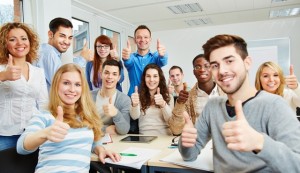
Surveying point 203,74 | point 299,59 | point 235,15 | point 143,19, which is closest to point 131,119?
point 203,74

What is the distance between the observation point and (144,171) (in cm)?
151

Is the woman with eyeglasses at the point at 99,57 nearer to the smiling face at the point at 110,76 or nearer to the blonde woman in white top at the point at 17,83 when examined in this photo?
the smiling face at the point at 110,76

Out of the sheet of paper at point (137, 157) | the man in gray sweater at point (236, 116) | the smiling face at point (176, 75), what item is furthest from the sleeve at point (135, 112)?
the smiling face at point (176, 75)

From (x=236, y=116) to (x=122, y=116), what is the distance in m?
1.36

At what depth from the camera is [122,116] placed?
7.39 feet

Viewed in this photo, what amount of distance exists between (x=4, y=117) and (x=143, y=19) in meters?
3.97

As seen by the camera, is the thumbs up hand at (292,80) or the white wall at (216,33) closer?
the thumbs up hand at (292,80)

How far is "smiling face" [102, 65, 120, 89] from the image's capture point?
2.41 meters

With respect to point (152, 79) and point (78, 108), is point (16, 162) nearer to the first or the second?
point (78, 108)

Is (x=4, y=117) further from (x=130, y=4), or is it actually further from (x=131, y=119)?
(x=130, y=4)

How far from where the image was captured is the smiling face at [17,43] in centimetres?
189

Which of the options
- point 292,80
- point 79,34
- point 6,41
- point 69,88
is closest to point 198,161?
point 69,88

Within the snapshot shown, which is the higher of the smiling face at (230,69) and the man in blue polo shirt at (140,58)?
the man in blue polo shirt at (140,58)

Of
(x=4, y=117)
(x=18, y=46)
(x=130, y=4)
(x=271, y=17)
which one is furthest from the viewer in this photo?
(x=271, y=17)
